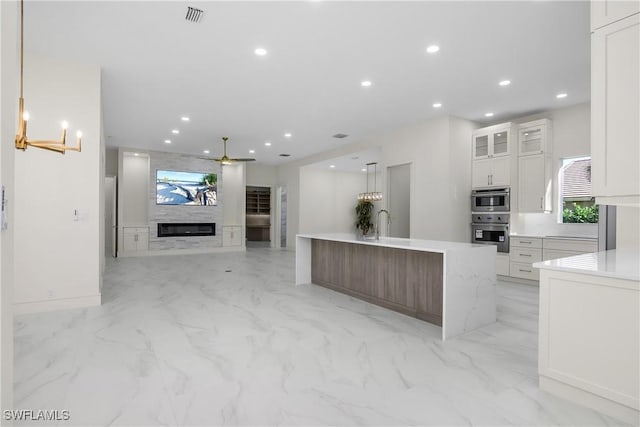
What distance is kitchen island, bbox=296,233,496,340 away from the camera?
10.9ft

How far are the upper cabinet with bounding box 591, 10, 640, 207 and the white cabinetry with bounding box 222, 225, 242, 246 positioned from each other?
10156 mm

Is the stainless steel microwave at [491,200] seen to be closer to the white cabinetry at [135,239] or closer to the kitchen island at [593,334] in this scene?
the kitchen island at [593,334]

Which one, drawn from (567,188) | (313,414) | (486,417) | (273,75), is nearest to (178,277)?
(273,75)

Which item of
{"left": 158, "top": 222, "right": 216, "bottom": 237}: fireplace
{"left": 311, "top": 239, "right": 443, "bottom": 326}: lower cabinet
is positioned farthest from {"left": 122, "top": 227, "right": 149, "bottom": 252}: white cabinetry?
{"left": 311, "top": 239, "right": 443, "bottom": 326}: lower cabinet

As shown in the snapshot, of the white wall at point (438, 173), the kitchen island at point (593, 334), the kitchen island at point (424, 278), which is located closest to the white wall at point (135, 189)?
the kitchen island at point (424, 278)

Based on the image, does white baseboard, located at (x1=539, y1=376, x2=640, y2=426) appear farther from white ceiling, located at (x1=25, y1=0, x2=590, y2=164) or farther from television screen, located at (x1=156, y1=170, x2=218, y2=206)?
television screen, located at (x1=156, y1=170, x2=218, y2=206)

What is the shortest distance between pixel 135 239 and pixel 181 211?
4.75 feet

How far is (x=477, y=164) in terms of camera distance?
21.9ft

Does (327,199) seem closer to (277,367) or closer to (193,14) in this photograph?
(193,14)

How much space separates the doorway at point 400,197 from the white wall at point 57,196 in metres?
5.37

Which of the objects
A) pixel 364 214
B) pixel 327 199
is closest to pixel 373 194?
pixel 364 214

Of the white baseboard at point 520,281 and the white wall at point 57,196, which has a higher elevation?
the white wall at point 57,196

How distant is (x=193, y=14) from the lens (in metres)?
3.20

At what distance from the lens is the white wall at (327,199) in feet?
37.5
